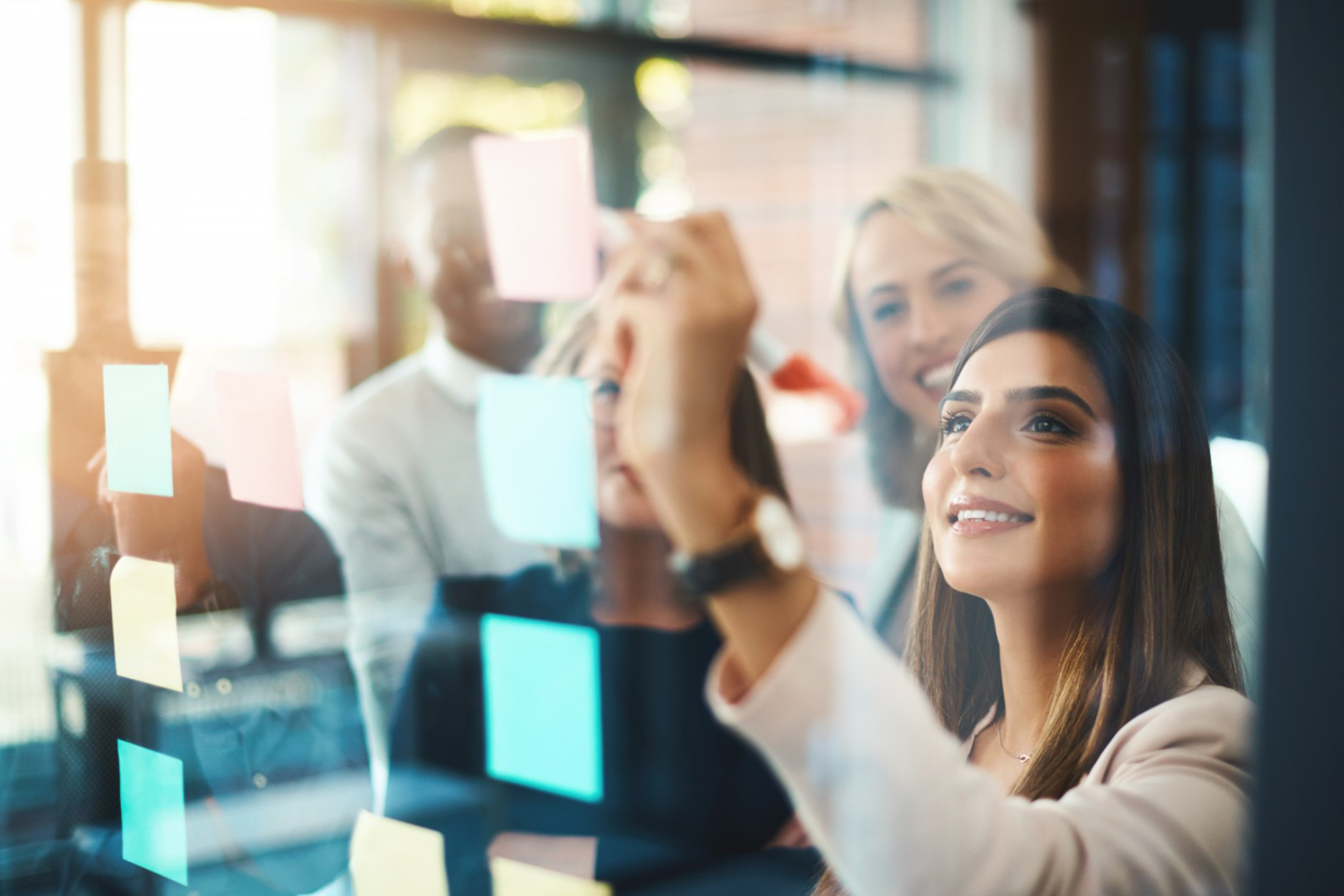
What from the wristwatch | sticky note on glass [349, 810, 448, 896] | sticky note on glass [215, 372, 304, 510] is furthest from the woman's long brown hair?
sticky note on glass [215, 372, 304, 510]

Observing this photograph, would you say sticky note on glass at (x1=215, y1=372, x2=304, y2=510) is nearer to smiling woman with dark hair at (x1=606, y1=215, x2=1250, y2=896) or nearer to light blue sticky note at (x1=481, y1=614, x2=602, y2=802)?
light blue sticky note at (x1=481, y1=614, x2=602, y2=802)

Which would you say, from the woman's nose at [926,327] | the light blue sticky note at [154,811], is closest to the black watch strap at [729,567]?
the woman's nose at [926,327]

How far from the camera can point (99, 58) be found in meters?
0.91

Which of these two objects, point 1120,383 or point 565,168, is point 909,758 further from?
point 565,168

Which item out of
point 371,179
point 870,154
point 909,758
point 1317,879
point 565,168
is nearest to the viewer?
point 1317,879

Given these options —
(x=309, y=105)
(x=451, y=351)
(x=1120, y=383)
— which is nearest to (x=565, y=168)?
(x=451, y=351)

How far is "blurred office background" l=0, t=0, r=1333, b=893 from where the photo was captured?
0.79m

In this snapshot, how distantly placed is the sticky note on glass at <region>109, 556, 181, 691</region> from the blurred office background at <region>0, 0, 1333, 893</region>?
18mm

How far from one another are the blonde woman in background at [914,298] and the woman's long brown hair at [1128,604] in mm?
57

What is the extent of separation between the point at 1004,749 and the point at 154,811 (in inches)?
24.8

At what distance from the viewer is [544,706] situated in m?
0.88

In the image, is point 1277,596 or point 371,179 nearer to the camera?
point 1277,596

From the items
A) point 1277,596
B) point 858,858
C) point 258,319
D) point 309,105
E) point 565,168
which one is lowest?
point 858,858

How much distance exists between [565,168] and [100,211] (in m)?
0.36
